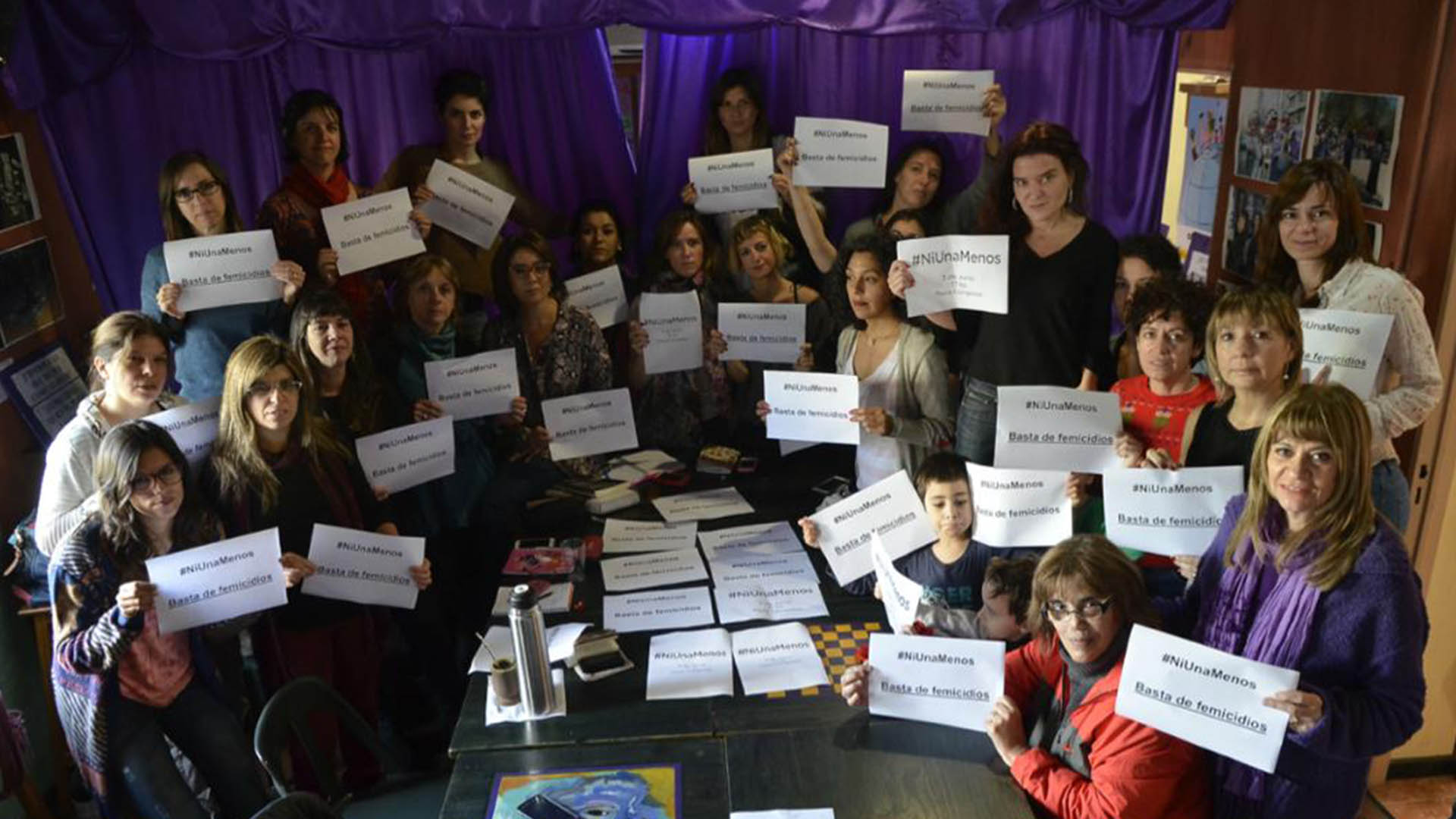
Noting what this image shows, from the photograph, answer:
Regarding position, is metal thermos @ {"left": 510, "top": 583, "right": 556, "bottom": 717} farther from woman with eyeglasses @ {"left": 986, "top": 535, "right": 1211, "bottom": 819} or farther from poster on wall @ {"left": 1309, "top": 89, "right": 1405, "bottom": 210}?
Answer: poster on wall @ {"left": 1309, "top": 89, "right": 1405, "bottom": 210}

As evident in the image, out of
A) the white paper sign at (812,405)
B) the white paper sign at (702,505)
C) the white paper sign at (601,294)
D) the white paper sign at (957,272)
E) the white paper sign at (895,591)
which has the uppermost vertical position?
the white paper sign at (957,272)

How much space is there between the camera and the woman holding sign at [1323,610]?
199 cm

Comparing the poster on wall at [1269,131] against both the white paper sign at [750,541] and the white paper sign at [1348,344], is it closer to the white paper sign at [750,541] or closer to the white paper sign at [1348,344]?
the white paper sign at [1348,344]

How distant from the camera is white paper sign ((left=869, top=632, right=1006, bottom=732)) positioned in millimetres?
2398

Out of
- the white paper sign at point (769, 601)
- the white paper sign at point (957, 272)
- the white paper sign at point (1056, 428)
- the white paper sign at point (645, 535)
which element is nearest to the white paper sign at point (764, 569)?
the white paper sign at point (769, 601)

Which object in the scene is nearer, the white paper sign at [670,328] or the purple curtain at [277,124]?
the purple curtain at [277,124]

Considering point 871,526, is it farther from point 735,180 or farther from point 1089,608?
point 735,180

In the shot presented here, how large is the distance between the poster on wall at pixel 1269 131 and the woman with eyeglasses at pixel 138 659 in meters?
3.64

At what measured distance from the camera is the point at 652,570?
3291 mm

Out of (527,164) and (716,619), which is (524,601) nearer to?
(716,619)

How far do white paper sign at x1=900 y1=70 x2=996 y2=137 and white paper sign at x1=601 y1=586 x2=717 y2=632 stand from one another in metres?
2.08

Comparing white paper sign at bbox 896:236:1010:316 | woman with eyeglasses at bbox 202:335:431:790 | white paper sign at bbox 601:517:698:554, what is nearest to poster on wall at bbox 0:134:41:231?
woman with eyeglasses at bbox 202:335:431:790

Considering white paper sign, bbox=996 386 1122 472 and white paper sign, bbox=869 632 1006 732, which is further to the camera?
white paper sign, bbox=996 386 1122 472

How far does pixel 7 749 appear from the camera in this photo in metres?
3.23
